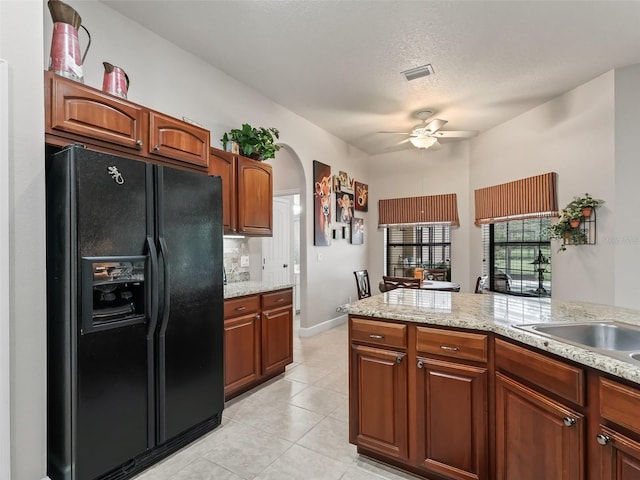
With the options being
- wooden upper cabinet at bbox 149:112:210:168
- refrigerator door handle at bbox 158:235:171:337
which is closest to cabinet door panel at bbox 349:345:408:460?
refrigerator door handle at bbox 158:235:171:337

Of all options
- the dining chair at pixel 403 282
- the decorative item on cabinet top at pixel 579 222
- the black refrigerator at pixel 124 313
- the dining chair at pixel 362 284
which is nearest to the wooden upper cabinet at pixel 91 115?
the black refrigerator at pixel 124 313

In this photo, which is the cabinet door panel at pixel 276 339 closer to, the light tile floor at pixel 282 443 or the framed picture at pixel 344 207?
the light tile floor at pixel 282 443

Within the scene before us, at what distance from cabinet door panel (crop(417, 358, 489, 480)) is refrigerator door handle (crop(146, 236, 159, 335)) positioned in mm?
→ 1558

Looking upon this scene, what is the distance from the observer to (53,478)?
179 cm

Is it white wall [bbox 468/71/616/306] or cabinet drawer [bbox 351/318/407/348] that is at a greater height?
white wall [bbox 468/71/616/306]

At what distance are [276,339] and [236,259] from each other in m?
0.98

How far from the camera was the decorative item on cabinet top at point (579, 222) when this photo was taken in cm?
359

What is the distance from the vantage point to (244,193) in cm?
319

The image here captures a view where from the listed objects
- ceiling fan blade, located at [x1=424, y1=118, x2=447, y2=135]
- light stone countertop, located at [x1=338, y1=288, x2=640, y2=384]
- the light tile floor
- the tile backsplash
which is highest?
ceiling fan blade, located at [x1=424, y1=118, x2=447, y2=135]

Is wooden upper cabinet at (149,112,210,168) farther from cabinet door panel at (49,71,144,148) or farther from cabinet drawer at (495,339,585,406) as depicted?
cabinet drawer at (495,339,585,406)

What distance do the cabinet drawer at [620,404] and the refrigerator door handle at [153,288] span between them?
215 centimetres

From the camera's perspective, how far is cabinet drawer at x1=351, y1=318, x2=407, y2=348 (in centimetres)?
186

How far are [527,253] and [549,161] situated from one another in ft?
4.11

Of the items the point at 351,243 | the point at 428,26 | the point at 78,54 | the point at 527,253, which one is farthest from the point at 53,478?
the point at 527,253
